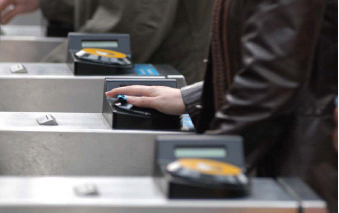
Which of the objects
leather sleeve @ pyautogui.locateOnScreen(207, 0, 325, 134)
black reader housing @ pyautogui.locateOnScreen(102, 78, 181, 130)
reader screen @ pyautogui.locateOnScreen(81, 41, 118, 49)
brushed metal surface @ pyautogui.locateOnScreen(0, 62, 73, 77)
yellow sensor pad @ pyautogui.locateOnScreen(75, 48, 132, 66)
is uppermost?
leather sleeve @ pyautogui.locateOnScreen(207, 0, 325, 134)

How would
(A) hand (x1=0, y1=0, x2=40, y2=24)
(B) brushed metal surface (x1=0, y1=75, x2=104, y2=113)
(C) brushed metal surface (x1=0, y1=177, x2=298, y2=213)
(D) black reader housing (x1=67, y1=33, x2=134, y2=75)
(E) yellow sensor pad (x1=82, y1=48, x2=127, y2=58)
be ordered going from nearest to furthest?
(C) brushed metal surface (x1=0, y1=177, x2=298, y2=213) < (B) brushed metal surface (x1=0, y1=75, x2=104, y2=113) < (E) yellow sensor pad (x1=82, y1=48, x2=127, y2=58) < (D) black reader housing (x1=67, y1=33, x2=134, y2=75) < (A) hand (x1=0, y1=0, x2=40, y2=24)

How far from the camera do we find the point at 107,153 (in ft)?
3.89

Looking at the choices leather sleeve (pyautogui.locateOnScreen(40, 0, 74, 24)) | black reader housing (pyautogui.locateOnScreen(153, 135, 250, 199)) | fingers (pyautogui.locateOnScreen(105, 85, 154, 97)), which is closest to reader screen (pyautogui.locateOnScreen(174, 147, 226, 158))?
black reader housing (pyautogui.locateOnScreen(153, 135, 250, 199))

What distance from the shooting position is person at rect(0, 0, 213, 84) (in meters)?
1.92

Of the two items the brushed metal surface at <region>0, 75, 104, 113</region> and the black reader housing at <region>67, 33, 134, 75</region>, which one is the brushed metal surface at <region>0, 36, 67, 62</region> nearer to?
the black reader housing at <region>67, 33, 134, 75</region>

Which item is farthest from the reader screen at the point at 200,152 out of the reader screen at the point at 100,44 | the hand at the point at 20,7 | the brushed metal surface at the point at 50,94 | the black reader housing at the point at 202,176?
the hand at the point at 20,7

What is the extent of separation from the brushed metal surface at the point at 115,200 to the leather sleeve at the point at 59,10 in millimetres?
1629

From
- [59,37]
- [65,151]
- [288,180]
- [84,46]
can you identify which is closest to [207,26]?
[84,46]

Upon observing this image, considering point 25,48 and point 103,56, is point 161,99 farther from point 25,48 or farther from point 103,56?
point 25,48

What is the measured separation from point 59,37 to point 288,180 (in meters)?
1.73

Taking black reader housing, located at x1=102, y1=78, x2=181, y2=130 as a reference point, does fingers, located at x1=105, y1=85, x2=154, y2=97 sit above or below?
above

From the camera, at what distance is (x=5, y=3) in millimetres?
2531

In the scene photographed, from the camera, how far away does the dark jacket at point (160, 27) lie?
1.92 metres

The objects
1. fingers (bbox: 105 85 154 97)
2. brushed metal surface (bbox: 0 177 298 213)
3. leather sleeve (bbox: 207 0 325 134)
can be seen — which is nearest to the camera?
brushed metal surface (bbox: 0 177 298 213)
